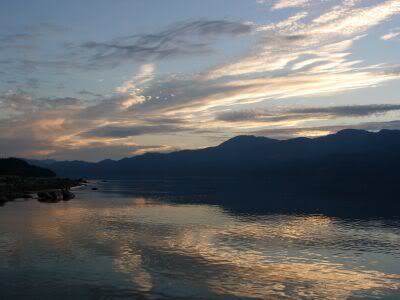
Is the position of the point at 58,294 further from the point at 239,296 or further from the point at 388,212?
the point at 388,212

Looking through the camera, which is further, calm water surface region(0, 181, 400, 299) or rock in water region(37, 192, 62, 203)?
rock in water region(37, 192, 62, 203)

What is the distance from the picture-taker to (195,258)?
157 feet

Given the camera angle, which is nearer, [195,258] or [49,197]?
[195,258]

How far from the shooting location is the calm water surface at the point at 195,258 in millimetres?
36406

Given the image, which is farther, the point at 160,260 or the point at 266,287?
the point at 160,260

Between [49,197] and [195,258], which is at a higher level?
[49,197]

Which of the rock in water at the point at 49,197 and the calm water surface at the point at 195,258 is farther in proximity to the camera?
the rock in water at the point at 49,197

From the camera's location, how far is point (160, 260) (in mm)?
46469

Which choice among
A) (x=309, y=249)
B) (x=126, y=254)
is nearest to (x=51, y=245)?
(x=126, y=254)

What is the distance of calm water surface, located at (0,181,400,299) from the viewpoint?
3641 cm

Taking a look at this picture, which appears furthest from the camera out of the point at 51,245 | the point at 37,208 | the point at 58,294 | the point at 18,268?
the point at 37,208

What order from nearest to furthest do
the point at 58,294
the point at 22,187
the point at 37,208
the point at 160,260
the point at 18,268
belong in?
the point at 58,294
the point at 18,268
the point at 160,260
the point at 37,208
the point at 22,187

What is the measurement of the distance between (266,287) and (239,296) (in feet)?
11.8

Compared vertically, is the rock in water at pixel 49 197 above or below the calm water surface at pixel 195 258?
above
